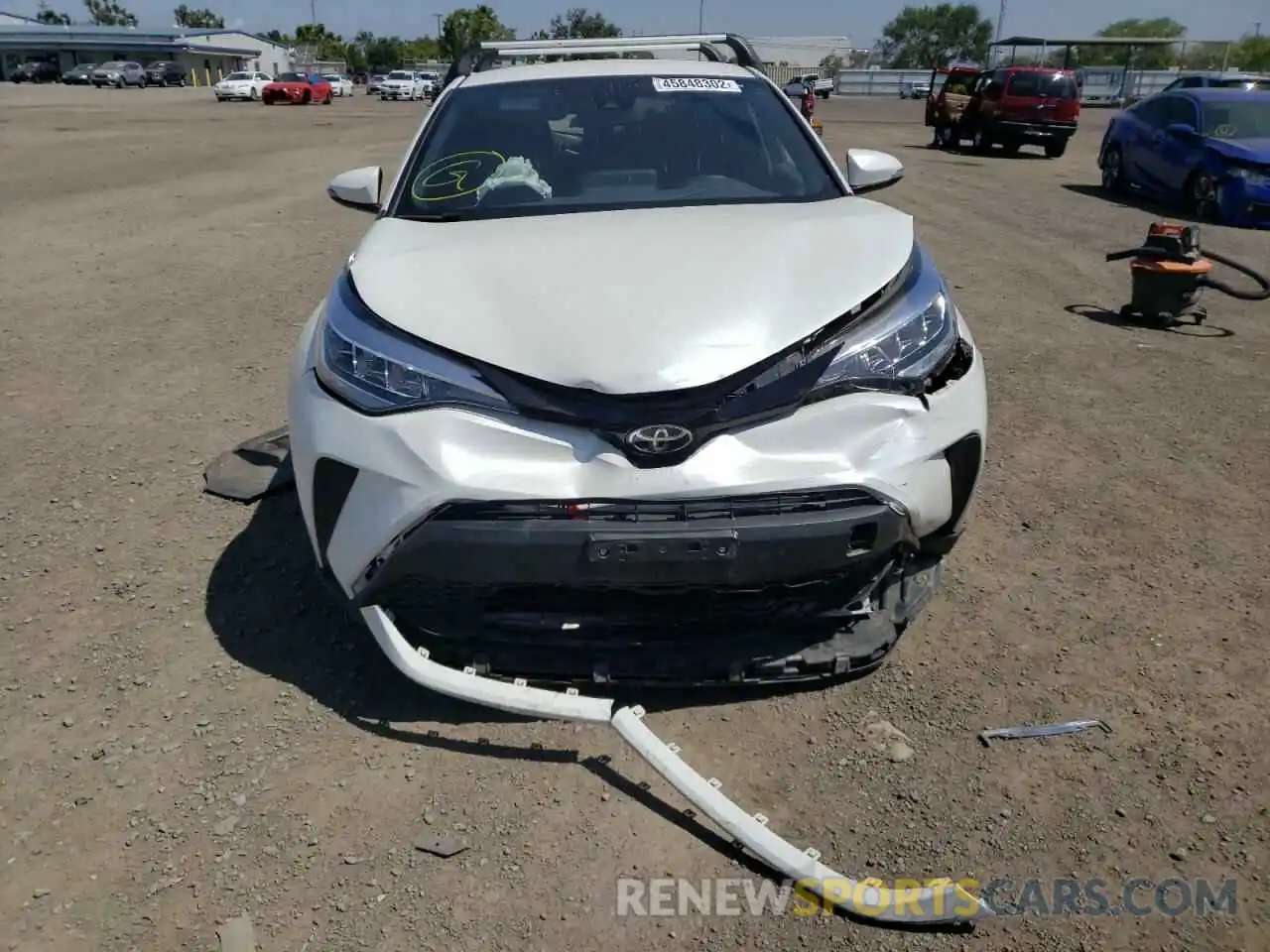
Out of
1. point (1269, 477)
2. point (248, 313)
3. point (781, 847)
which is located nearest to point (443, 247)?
point (781, 847)

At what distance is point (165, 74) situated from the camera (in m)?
68.9

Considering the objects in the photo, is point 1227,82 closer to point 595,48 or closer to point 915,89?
point 595,48

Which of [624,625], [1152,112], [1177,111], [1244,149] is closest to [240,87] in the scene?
[1152,112]

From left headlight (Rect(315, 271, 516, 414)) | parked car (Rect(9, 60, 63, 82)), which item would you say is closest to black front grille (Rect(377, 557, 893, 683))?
left headlight (Rect(315, 271, 516, 414))

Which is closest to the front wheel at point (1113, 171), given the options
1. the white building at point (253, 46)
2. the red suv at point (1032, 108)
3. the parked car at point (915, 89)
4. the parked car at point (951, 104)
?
the red suv at point (1032, 108)

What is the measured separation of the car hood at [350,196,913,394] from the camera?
2.42 m

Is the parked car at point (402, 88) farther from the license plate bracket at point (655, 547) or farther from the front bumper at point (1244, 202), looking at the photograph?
the license plate bracket at point (655, 547)

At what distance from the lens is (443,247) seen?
298 centimetres

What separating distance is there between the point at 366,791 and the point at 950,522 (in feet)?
5.42

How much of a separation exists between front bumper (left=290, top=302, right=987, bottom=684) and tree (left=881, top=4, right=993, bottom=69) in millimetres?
102697

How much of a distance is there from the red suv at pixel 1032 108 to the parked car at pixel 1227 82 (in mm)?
2142

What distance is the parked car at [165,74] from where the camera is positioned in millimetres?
67562

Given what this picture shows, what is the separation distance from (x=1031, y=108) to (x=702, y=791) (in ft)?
69.3

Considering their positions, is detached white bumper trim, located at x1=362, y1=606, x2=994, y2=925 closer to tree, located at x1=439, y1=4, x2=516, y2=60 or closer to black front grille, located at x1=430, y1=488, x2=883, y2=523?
black front grille, located at x1=430, y1=488, x2=883, y2=523
